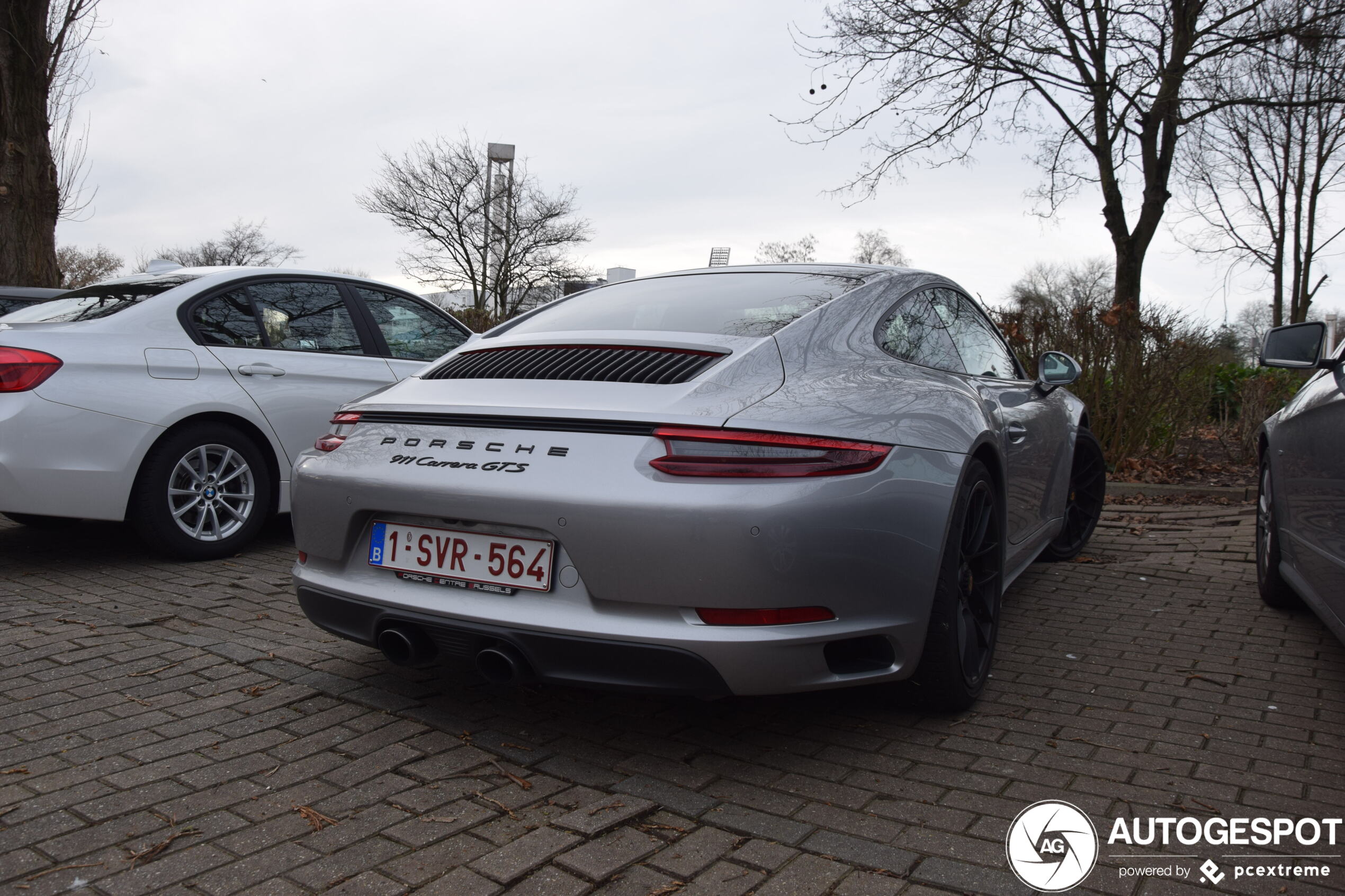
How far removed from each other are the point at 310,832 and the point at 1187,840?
79.8 inches

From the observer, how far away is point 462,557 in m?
2.65

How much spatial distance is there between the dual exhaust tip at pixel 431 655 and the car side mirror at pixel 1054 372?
2999mm

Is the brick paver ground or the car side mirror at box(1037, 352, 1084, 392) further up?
the car side mirror at box(1037, 352, 1084, 392)

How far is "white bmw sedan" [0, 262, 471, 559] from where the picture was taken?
15.0 feet

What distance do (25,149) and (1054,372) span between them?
33.2 ft

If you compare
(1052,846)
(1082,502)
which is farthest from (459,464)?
(1082,502)

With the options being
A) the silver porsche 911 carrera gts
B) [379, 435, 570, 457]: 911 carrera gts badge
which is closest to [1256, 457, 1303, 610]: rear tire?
the silver porsche 911 carrera gts

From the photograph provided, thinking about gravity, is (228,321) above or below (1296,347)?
above

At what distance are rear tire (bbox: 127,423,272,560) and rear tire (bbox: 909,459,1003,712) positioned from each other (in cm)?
373

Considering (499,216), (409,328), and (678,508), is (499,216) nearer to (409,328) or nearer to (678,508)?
(409,328)

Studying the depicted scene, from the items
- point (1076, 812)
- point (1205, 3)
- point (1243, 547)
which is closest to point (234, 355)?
point (1076, 812)

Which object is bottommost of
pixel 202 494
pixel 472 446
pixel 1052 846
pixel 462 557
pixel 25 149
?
pixel 1052 846

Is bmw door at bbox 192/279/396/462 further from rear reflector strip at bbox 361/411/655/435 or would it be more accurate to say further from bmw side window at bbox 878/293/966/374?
bmw side window at bbox 878/293/966/374

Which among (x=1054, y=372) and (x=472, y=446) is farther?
(x=1054, y=372)
